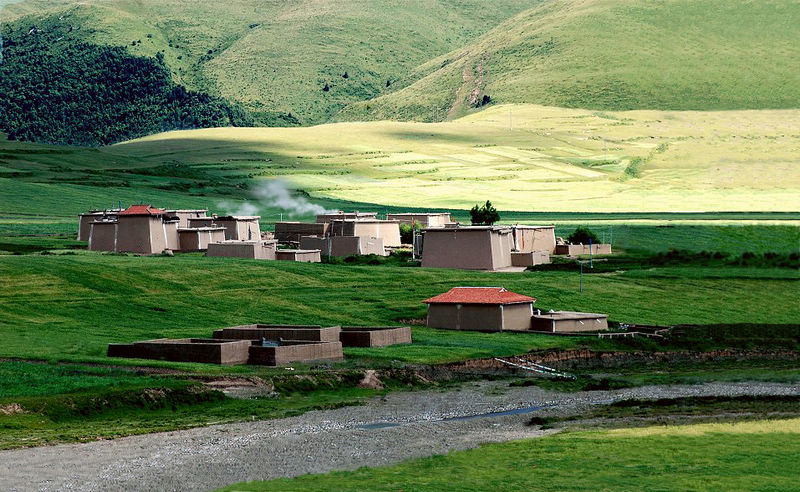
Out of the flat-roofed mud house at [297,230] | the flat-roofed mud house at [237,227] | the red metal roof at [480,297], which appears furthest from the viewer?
the flat-roofed mud house at [297,230]

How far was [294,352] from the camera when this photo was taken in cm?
6912

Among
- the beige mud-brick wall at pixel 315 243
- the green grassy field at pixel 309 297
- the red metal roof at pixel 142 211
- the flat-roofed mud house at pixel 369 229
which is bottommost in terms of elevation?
the green grassy field at pixel 309 297

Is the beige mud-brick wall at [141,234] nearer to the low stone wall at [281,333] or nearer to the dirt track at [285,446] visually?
the low stone wall at [281,333]

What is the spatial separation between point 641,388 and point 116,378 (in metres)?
26.2

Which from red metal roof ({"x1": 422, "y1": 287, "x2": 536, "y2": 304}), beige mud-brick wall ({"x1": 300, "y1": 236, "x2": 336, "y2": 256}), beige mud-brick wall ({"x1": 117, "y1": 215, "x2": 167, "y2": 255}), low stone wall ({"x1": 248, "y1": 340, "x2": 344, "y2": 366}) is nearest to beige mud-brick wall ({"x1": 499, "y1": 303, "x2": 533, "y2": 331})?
red metal roof ({"x1": 422, "y1": 287, "x2": 536, "y2": 304})

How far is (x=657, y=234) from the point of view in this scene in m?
126

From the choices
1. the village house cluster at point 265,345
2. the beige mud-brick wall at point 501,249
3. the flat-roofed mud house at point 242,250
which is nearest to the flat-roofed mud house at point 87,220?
the flat-roofed mud house at point 242,250

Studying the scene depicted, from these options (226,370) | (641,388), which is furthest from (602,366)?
(226,370)

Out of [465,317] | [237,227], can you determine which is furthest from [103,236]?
[465,317]

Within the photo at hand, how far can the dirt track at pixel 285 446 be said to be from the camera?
137ft

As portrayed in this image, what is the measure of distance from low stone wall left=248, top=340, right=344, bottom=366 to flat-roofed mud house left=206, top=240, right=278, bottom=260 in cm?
4885

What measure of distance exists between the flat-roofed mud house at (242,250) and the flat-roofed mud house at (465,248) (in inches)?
602

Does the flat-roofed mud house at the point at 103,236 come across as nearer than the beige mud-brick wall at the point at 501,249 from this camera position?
No

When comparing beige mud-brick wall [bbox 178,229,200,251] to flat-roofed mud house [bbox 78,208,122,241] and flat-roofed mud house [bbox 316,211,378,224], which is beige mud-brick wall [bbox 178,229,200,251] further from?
flat-roofed mud house [bbox 316,211,378,224]
